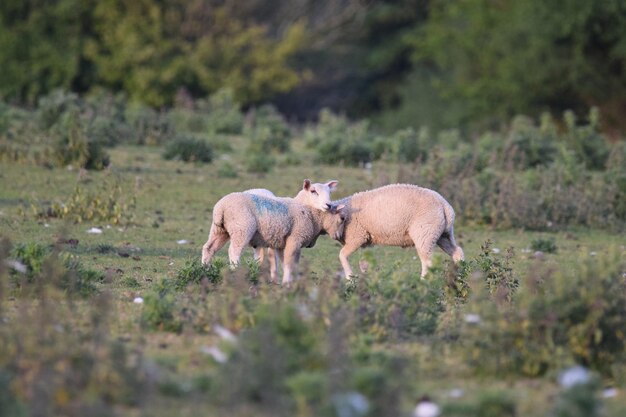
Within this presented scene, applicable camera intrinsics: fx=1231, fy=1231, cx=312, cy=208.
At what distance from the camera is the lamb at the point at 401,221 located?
12289mm

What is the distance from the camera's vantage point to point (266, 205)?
39.0 feet

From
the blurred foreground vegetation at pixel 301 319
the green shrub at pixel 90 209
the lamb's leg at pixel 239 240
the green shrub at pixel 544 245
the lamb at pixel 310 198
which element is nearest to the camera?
the blurred foreground vegetation at pixel 301 319

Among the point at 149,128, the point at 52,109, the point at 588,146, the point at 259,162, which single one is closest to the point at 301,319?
the point at 259,162

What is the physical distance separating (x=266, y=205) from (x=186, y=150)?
9185 millimetres

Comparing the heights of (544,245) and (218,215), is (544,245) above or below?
below

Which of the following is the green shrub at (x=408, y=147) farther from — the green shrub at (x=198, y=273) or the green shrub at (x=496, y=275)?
the green shrub at (x=198, y=273)

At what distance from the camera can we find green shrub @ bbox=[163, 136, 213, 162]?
20.8 metres

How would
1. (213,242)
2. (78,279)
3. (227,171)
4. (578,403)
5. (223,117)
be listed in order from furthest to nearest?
(223,117), (227,171), (213,242), (78,279), (578,403)

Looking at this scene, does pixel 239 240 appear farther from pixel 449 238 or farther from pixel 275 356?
pixel 275 356

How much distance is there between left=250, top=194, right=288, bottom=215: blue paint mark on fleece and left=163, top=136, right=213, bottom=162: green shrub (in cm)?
889

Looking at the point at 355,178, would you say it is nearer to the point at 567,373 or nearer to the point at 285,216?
the point at 285,216

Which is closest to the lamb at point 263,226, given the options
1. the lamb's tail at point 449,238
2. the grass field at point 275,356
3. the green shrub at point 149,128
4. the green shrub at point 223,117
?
the grass field at point 275,356

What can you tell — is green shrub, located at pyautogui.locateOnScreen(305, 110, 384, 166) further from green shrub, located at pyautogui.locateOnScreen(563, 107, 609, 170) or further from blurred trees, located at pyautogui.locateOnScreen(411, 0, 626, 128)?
blurred trees, located at pyautogui.locateOnScreen(411, 0, 626, 128)

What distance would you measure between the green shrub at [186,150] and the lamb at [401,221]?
842cm
